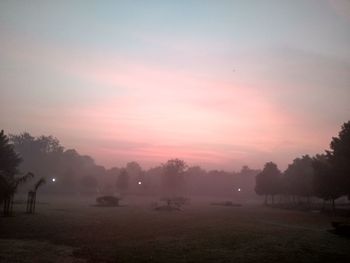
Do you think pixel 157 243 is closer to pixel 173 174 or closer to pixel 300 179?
pixel 300 179

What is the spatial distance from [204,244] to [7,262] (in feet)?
40.9

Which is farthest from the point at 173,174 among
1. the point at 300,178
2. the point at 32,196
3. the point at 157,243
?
the point at 157,243

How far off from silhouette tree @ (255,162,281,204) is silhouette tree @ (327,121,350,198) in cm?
3090

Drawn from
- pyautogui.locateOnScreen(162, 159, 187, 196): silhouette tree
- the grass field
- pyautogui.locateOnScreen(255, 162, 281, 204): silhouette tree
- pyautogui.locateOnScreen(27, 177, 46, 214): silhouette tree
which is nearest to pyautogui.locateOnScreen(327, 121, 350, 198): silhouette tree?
the grass field

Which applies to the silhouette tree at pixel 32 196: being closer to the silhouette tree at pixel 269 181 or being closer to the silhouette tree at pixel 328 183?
the silhouette tree at pixel 328 183

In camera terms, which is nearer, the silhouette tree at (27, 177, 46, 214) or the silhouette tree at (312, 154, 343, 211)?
the silhouette tree at (27, 177, 46, 214)

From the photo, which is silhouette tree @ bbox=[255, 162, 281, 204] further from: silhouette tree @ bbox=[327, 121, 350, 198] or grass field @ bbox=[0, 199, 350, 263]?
grass field @ bbox=[0, 199, 350, 263]

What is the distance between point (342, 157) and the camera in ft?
191

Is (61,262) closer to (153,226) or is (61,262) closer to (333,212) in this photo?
(153,226)

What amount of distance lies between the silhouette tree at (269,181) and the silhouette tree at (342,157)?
30.9m

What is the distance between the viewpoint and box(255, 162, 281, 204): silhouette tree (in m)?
91.6

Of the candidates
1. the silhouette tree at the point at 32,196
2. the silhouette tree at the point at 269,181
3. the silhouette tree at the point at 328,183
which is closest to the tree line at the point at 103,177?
the silhouette tree at the point at 269,181

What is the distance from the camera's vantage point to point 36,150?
149 m

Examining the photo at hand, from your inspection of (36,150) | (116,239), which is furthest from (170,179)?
(116,239)
